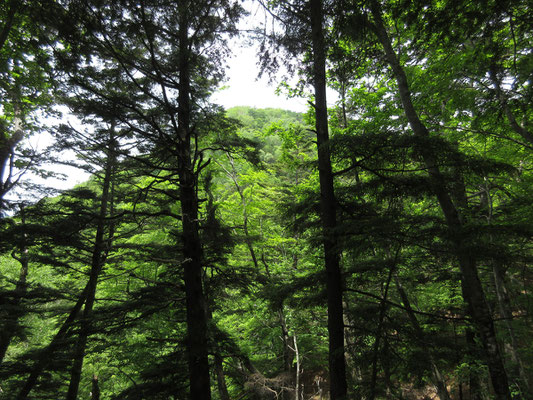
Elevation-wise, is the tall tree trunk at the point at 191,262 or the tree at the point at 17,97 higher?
the tree at the point at 17,97

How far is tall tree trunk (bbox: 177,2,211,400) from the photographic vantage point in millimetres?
4461

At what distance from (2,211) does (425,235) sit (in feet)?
34.6

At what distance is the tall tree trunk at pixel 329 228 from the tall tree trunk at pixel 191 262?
2243mm

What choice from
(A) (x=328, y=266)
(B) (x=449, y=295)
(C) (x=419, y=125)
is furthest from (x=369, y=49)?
(B) (x=449, y=295)

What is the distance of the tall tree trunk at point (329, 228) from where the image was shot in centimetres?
412

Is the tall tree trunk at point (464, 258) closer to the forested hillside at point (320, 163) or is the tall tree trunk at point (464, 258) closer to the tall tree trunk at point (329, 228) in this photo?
the forested hillside at point (320, 163)

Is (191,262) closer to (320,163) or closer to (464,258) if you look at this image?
(320,163)

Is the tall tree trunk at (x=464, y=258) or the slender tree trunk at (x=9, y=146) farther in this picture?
the slender tree trunk at (x=9, y=146)

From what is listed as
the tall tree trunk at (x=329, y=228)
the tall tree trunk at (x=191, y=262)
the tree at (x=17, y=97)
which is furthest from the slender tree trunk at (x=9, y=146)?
the tall tree trunk at (x=329, y=228)

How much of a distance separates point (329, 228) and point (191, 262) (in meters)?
2.75

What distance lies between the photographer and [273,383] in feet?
28.1

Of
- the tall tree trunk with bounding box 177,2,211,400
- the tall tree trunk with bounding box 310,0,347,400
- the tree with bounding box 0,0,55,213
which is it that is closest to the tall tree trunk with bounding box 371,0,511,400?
the tall tree trunk with bounding box 310,0,347,400

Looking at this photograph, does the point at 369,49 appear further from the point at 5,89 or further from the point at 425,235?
the point at 5,89

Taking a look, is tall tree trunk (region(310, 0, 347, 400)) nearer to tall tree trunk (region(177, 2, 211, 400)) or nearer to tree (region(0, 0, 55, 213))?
tall tree trunk (region(177, 2, 211, 400))
